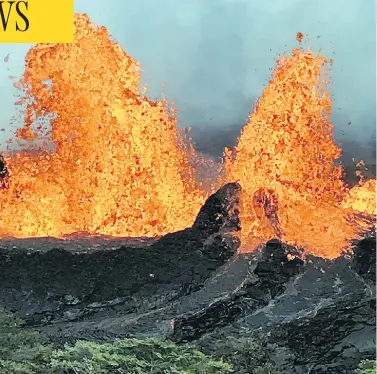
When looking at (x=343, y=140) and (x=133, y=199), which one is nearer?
(x=343, y=140)

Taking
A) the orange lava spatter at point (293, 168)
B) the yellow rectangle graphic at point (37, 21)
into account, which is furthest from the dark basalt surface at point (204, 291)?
the yellow rectangle graphic at point (37, 21)

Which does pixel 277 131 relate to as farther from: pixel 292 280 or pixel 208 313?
pixel 208 313

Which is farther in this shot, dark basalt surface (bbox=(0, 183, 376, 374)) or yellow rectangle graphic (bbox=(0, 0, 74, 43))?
yellow rectangle graphic (bbox=(0, 0, 74, 43))

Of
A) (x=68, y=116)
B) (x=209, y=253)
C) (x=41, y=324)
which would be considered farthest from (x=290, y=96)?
(x=41, y=324)

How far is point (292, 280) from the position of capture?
13.9ft

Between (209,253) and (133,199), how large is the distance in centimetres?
65

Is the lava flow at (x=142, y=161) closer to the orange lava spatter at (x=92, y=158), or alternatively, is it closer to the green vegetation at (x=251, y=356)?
the orange lava spatter at (x=92, y=158)

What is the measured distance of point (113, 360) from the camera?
3240 millimetres

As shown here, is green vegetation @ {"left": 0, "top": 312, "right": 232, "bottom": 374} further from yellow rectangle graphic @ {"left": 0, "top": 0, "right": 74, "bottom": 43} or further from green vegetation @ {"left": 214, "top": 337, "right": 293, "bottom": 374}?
yellow rectangle graphic @ {"left": 0, "top": 0, "right": 74, "bottom": 43}

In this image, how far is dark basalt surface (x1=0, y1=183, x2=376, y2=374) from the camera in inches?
160

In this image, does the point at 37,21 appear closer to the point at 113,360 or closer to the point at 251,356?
the point at 113,360

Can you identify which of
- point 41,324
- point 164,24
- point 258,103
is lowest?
point 41,324

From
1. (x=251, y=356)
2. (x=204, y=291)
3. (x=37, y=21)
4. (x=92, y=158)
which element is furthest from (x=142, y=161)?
(x=251, y=356)

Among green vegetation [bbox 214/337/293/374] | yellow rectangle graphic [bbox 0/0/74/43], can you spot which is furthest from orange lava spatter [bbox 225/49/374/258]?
yellow rectangle graphic [bbox 0/0/74/43]
